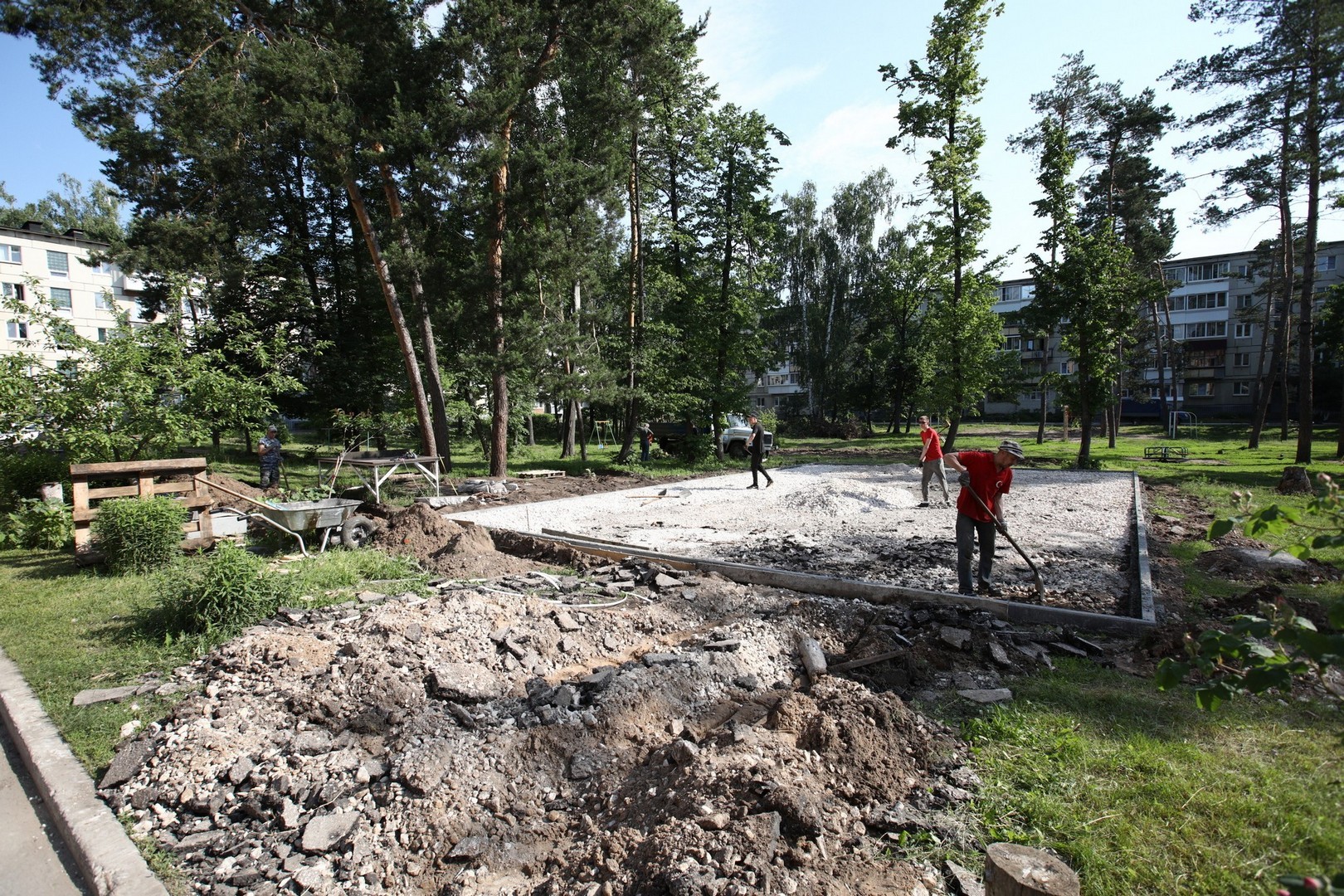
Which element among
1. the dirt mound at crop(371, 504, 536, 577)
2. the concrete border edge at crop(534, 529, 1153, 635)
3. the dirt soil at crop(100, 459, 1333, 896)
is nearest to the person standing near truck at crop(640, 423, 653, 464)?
the dirt mound at crop(371, 504, 536, 577)

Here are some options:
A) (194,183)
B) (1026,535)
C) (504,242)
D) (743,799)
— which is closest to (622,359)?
(504,242)

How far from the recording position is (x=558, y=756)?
3824 millimetres

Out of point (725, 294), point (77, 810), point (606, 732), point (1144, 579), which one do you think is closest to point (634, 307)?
point (725, 294)

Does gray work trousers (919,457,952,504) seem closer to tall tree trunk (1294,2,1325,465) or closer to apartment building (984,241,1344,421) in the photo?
tall tree trunk (1294,2,1325,465)

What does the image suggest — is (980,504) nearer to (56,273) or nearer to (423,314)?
(423,314)

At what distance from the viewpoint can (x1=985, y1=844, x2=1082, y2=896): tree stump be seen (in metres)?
2.15

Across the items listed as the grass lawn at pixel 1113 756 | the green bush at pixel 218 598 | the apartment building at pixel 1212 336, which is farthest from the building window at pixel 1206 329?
the green bush at pixel 218 598

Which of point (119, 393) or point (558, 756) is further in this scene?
point (119, 393)

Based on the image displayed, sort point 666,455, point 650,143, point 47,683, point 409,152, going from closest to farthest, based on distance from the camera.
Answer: point 47,683
point 409,152
point 650,143
point 666,455

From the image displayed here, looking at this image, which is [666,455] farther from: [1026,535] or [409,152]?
[1026,535]

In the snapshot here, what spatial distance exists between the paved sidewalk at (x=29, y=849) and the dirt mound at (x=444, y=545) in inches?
163

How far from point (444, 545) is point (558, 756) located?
5.60m

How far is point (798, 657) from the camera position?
521 centimetres

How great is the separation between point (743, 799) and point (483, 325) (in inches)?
619
